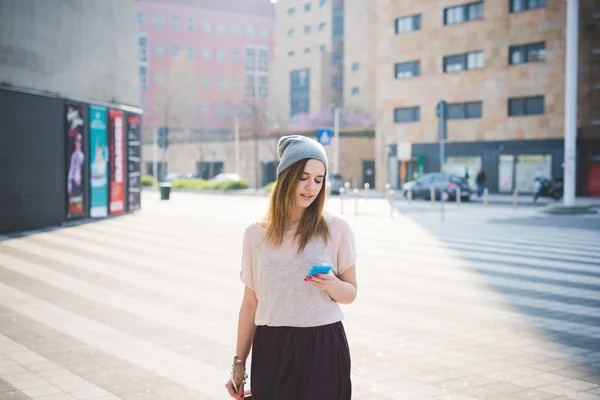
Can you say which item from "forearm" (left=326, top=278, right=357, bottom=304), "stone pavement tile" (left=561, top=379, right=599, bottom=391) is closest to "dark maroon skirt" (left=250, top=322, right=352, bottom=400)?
"forearm" (left=326, top=278, right=357, bottom=304)

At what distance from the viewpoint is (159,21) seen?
10231 cm

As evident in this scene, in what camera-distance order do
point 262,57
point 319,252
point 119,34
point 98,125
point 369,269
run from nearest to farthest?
point 319,252 < point 369,269 < point 98,125 < point 119,34 < point 262,57

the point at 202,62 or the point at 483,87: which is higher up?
the point at 202,62

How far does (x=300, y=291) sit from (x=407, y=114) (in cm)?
5125

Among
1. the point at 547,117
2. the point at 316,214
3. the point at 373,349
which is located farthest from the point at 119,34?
the point at 547,117

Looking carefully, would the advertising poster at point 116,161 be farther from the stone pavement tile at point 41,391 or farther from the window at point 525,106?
the window at point 525,106

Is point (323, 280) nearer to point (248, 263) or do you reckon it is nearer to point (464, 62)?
point (248, 263)

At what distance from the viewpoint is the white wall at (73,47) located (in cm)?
1877

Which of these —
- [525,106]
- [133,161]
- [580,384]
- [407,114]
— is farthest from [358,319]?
[407,114]

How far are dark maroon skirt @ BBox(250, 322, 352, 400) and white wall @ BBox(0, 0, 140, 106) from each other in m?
16.8

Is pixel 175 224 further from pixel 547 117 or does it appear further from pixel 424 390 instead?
pixel 547 117

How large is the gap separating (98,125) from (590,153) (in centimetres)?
3192

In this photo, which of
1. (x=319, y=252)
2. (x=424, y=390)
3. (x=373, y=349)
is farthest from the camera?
(x=373, y=349)

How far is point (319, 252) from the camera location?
133 inches
